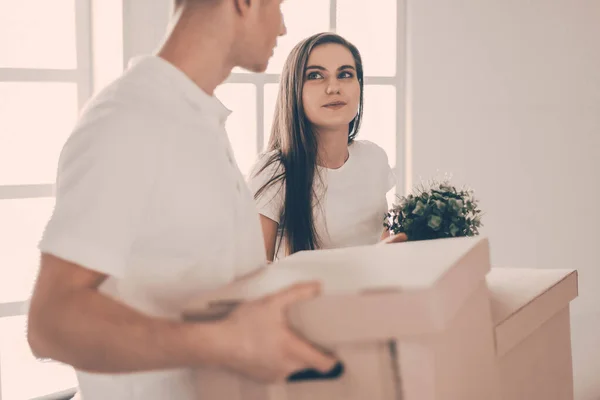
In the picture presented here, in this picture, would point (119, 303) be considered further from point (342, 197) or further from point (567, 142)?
point (567, 142)

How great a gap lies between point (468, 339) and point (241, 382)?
28 cm

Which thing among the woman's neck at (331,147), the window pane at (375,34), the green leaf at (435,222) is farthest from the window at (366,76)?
the green leaf at (435,222)

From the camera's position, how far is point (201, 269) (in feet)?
2.86

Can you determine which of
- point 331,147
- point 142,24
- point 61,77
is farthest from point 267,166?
point 61,77

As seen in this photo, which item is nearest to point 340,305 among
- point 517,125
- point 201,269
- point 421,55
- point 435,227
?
point 201,269

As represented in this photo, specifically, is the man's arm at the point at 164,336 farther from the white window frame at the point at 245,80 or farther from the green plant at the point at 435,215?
the white window frame at the point at 245,80

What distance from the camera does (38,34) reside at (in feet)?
6.73

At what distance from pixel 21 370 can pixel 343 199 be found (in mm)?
1090

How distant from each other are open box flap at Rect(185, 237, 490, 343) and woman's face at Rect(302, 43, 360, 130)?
103 cm

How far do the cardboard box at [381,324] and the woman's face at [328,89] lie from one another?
41.5 inches

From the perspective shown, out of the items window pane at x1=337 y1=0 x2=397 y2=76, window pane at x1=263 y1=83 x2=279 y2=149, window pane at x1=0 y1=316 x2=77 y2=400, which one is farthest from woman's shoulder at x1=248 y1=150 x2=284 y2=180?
window pane at x1=337 y1=0 x2=397 y2=76

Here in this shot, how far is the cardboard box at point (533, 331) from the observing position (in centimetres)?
98

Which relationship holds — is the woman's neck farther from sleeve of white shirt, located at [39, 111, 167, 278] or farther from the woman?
sleeve of white shirt, located at [39, 111, 167, 278]

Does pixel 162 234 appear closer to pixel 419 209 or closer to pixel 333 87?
pixel 419 209
